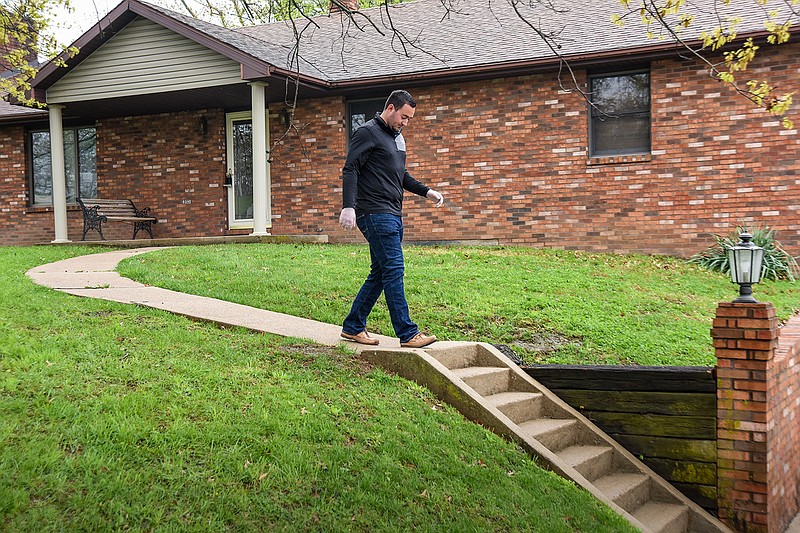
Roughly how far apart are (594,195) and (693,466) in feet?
25.3

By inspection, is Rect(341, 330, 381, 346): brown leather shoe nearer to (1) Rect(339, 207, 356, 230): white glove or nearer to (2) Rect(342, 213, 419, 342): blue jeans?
(2) Rect(342, 213, 419, 342): blue jeans

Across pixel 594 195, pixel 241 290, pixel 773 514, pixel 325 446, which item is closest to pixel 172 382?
pixel 325 446

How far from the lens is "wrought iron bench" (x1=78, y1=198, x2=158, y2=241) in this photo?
15.6m

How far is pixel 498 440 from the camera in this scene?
516 cm

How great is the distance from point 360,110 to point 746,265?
34.6 feet

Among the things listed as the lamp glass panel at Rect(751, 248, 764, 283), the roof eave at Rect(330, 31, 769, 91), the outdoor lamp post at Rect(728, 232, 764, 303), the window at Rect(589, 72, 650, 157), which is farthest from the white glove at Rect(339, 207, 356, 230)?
the window at Rect(589, 72, 650, 157)

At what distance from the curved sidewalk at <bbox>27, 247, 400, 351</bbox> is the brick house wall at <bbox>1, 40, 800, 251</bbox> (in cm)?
462

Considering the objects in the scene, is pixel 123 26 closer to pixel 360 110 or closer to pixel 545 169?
pixel 360 110

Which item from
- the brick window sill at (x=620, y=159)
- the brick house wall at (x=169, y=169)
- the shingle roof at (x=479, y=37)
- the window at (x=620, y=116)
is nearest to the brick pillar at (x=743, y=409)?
the brick window sill at (x=620, y=159)

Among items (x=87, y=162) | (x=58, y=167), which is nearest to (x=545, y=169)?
(x=58, y=167)

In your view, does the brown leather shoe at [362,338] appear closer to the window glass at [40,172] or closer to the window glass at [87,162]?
the window glass at [87,162]

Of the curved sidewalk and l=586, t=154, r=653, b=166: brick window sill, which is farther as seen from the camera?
l=586, t=154, r=653, b=166: brick window sill

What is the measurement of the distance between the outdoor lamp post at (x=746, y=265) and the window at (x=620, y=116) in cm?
772

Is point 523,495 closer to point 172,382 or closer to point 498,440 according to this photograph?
point 498,440
